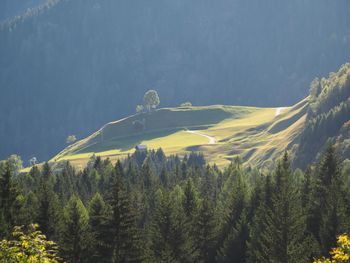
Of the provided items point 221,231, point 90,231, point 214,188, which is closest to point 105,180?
point 214,188

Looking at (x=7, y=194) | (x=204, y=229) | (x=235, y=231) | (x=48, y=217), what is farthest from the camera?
(x=235, y=231)

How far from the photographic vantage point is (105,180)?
429 ft

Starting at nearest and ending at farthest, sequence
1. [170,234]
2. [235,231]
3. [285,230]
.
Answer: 1. [285,230]
2. [170,234]
3. [235,231]

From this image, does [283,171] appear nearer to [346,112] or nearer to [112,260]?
[112,260]

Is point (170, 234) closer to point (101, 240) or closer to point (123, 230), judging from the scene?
point (123, 230)

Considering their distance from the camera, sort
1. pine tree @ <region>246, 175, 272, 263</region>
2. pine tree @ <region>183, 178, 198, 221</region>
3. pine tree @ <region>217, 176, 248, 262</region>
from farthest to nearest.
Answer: pine tree @ <region>183, 178, 198, 221</region> → pine tree @ <region>217, 176, 248, 262</region> → pine tree @ <region>246, 175, 272, 263</region>

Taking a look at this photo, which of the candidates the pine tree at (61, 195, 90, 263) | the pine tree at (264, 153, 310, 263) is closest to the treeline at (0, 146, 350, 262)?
the pine tree at (61, 195, 90, 263)

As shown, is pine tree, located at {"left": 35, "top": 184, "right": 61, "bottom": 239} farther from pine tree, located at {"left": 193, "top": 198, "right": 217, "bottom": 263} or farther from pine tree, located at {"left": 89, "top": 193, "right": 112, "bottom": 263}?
pine tree, located at {"left": 193, "top": 198, "right": 217, "bottom": 263}

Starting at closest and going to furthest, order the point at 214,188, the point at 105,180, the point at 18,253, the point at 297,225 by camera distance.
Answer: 1. the point at 18,253
2. the point at 297,225
3. the point at 214,188
4. the point at 105,180

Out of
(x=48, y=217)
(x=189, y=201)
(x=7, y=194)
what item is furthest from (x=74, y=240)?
(x=189, y=201)

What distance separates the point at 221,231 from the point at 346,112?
129069mm

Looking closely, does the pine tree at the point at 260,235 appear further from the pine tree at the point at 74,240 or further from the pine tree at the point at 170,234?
the pine tree at the point at 74,240

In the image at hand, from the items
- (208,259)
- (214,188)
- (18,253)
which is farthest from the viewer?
(214,188)

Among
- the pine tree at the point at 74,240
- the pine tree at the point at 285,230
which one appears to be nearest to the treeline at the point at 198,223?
the pine tree at the point at 74,240
